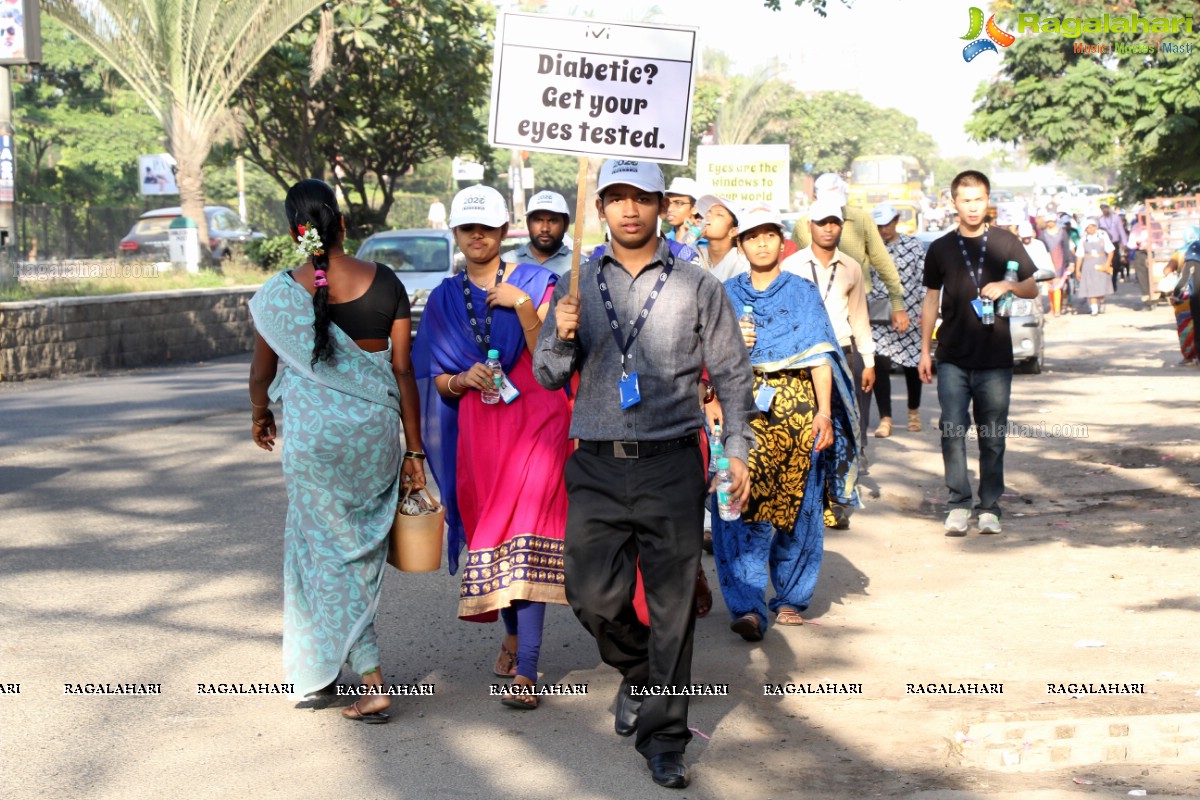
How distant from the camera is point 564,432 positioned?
590 cm

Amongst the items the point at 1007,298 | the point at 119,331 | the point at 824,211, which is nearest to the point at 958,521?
the point at 1007,298

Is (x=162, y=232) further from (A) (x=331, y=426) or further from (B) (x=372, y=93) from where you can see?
(A) (x=331, y=426)

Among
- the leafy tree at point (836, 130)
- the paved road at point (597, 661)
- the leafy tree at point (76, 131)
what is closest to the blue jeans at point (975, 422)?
the paved road at point (597, 661)

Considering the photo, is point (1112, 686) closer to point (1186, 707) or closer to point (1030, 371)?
point (1186, 707)

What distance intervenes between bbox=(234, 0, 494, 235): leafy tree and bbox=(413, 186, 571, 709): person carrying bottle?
2125cm

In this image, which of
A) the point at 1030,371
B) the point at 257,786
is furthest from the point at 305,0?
the point at 257,786

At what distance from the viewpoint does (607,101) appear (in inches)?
209

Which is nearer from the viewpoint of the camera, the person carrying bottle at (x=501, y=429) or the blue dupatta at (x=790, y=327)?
the person carrying bottle at (x=501, y=429)

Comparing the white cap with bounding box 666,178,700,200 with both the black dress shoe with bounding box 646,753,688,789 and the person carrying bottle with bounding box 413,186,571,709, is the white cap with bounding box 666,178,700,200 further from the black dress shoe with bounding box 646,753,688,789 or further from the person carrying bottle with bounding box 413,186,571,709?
the black dress shoe with bounding box 646,753,688,789

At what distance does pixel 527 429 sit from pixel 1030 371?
45.6ft

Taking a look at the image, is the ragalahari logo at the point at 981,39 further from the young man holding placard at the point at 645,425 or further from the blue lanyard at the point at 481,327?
the young man holding placard at the point at 645,425

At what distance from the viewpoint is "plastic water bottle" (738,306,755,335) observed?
6833 mm

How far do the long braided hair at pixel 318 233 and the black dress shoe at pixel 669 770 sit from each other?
1779 millimetres

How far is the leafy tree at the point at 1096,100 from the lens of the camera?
16.6 meters
